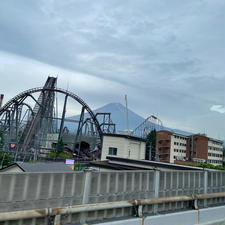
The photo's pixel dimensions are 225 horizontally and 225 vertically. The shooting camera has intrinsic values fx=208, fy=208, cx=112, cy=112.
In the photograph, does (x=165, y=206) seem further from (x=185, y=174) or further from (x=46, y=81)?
(x=46, y=81)

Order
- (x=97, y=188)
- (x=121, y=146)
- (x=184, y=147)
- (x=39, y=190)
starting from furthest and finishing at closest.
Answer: (x=184, y=147) < (x=121, y=146) < (x=97, y=188) < (x=39, y=190)

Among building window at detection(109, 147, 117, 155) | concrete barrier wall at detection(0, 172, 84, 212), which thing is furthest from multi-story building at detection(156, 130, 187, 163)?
concrete barrier wall at detection(0, 172, 84, 212)

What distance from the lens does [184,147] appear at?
73.4m

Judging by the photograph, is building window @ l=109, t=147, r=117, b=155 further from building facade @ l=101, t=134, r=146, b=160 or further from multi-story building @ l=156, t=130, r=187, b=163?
multi-story building @ l=156, t=130, r=187, b=163

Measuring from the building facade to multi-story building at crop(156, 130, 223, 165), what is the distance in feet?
155

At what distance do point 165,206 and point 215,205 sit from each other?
2500 mm

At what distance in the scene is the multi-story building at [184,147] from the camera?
69062 millimetres

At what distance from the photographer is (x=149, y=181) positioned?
19.7ft

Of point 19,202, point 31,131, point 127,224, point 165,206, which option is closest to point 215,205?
point 165,206

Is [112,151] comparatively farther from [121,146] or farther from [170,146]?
[170,146]

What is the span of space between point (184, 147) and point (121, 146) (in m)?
56.4

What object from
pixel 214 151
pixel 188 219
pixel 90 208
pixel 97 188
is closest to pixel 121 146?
pixel 188 219

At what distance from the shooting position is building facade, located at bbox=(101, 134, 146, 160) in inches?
914

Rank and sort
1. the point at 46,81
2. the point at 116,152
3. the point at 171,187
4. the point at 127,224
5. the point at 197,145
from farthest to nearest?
the point at 197,145 → the point at 46,81 → the point at 116,152 → the point at 171,187 → the point at 127,224
